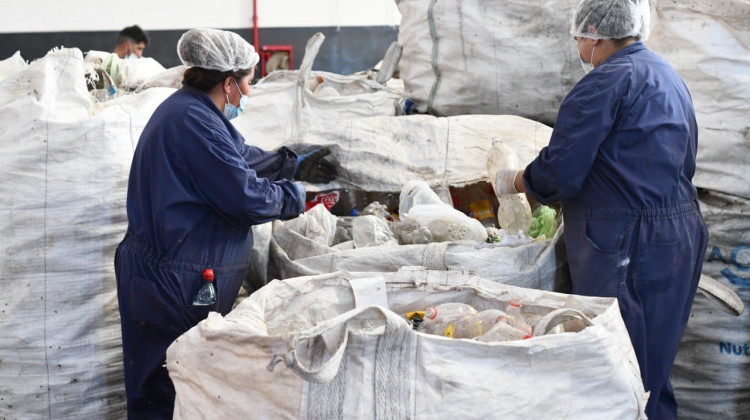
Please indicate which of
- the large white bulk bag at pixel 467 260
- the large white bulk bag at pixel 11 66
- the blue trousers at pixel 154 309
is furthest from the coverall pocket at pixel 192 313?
the large white bulk bag at pixel 11 66

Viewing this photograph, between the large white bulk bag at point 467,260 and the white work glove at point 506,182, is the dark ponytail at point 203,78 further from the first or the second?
the white work glove at point 506,182

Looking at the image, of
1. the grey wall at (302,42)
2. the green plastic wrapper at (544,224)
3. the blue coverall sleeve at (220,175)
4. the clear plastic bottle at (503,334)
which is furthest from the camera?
the grey wall at (302,42)

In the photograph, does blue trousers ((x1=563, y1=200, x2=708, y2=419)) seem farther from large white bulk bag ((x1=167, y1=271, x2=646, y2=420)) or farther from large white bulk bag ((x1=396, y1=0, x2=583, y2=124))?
large white bulk bag ((x1=396, y1=0, x2=583, y2=124))

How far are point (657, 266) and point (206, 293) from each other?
111 cm

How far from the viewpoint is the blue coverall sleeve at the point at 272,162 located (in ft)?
7.95

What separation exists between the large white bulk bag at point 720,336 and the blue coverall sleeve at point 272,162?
50.5 inches

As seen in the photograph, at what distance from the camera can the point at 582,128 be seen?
2.02m

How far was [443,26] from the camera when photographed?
3156mm

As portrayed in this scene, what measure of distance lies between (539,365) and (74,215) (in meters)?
1.42

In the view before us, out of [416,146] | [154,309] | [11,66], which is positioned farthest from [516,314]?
[11,66]

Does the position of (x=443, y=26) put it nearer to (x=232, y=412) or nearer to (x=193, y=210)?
(x=193, y=210)

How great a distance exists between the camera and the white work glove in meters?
2.29

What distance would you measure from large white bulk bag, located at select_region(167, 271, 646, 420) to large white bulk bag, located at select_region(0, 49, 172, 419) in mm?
910

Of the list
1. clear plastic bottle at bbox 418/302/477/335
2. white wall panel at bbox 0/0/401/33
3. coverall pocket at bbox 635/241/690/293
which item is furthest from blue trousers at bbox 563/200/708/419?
white wall panel at bbox 0/0/401/33
